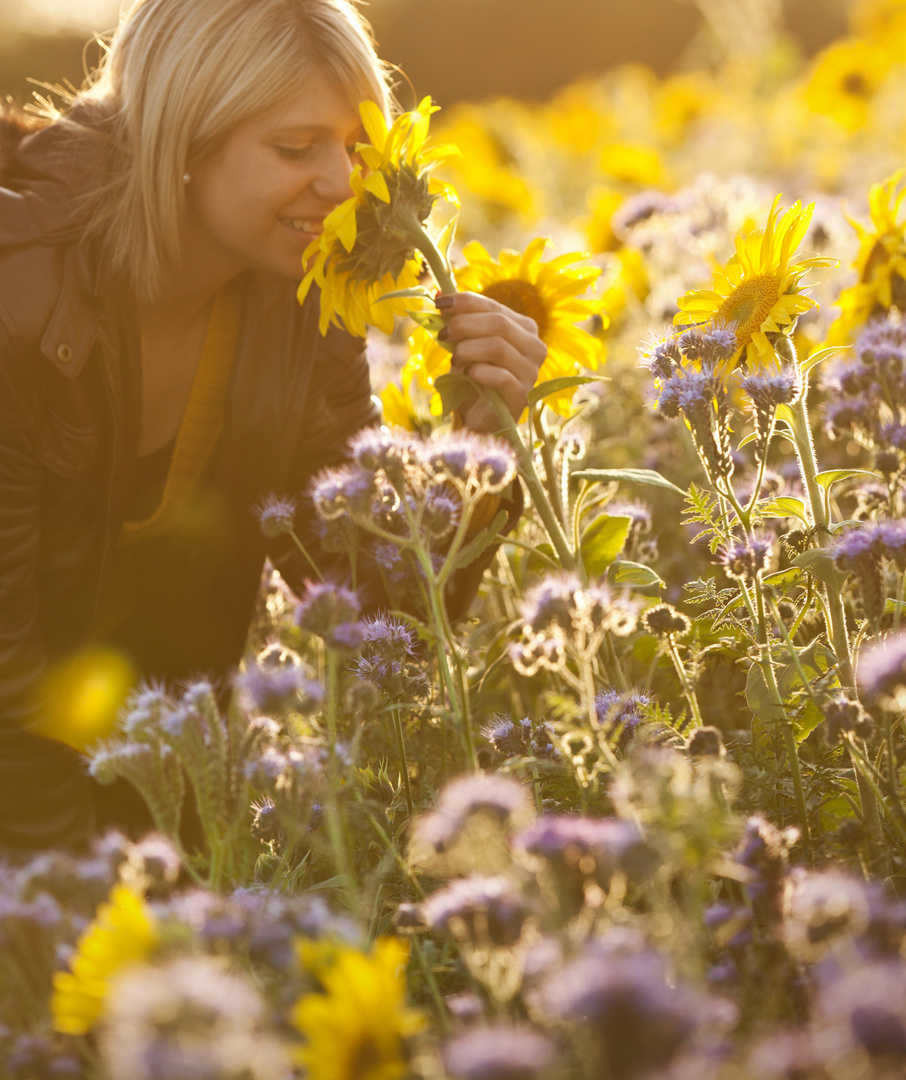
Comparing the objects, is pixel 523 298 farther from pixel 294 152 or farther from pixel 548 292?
pixel 294 152

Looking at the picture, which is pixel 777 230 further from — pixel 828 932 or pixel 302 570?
pixel 302 570

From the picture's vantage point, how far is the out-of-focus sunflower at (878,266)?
3.09m

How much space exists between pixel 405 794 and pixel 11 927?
3.62ft

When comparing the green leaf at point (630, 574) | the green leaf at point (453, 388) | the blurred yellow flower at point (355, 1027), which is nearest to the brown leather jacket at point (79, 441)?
the green leaf at point (453, 388)

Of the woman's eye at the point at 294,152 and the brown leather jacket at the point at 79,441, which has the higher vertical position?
the woman's eye at the point at 294,152

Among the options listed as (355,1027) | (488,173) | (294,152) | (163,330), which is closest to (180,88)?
(294,152)

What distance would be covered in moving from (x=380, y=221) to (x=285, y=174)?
694mm

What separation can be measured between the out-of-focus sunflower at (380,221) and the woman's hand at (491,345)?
176 millimetres

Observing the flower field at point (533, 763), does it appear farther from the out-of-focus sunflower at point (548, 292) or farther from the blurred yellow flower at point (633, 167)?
the blurred yellow flower at point (633, 167)

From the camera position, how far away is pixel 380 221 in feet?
7.55

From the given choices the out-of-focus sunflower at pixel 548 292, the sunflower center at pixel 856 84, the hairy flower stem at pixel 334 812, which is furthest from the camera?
the sunflower center at pixel 856 84

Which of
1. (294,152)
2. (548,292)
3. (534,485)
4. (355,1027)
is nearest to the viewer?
(355,1027)

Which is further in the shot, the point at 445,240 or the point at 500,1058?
the point at 445,240

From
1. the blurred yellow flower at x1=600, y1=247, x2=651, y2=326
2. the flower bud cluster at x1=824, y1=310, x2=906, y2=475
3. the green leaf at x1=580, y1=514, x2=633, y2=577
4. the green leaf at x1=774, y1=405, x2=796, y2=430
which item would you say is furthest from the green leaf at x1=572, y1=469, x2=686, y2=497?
the blurred yellow flower at x1=600, y1=247, x2=651, y2=326
